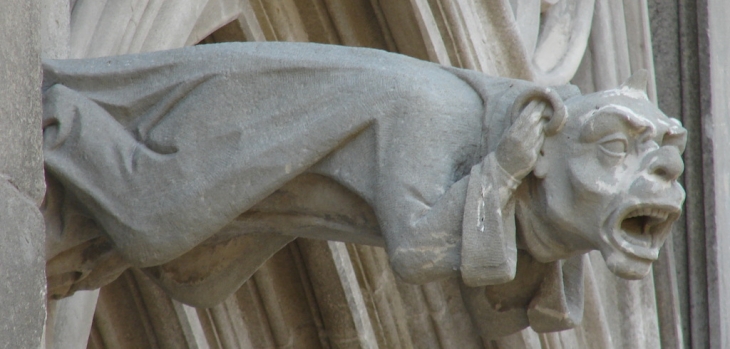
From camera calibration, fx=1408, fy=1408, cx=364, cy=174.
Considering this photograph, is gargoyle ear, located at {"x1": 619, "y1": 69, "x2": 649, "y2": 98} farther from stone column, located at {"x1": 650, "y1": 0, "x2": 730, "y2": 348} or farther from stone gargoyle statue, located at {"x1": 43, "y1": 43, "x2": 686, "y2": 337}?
stone column, located at {"x1": 650, "y1": 0, "x2": 730, "y2": 348}

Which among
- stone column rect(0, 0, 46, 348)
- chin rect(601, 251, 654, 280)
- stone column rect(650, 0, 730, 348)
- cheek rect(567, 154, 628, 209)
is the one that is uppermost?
stone column rect(0, 0, 46, 348)

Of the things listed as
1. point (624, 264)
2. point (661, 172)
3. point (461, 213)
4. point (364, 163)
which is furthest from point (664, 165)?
point (364, 163)

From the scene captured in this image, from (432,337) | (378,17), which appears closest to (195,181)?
(378,17)

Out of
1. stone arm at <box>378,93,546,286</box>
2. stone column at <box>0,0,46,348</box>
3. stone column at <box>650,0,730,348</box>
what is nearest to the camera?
stone column at <box>0,0,46,348</box>

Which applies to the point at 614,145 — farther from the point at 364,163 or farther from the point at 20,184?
the point at 20,184

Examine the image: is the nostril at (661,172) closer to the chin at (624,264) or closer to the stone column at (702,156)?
the chin at (624,264)

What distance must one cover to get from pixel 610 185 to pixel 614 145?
0.18ft

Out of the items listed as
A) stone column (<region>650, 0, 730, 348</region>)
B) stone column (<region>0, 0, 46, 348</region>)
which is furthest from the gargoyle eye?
stone column (<region>650, 0, 730, 348</region>)

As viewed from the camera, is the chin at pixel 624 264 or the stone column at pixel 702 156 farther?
the stone column at pixel 702 156

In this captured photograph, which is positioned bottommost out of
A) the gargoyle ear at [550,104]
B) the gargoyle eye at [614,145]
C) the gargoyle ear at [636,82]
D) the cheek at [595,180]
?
the cheek at [595,180]

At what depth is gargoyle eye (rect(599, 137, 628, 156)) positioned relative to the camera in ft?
5.97

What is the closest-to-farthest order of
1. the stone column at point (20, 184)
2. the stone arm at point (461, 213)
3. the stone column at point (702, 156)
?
the stone column at point (20, 184) → the stone arm at point (461, 213) → the stone column at point (702, 156)

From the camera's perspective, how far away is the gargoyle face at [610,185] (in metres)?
1.80

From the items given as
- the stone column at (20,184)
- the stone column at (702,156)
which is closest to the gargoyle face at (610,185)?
the stone column at (20,184)
